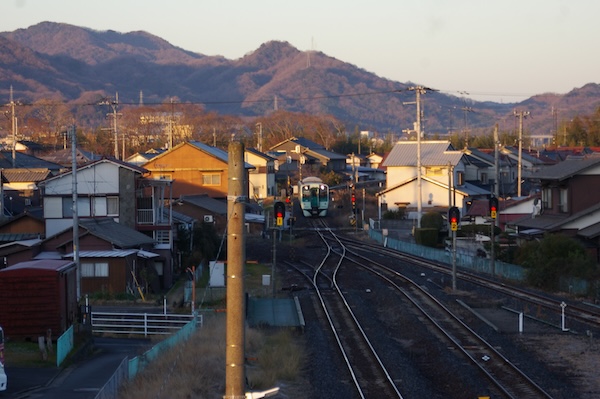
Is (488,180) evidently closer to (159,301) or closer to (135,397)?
(159,301)

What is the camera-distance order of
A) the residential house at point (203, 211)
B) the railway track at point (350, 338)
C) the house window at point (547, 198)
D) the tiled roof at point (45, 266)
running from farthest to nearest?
the residential house at point (203, 211) < the house window at point (547, 198) < the tiled roof at point (45, 266) < the railway track at point (350, 338)

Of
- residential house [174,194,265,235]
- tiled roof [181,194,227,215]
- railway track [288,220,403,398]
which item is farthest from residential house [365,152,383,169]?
railway track [288,220,403,398]

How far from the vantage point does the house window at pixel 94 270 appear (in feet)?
74.1

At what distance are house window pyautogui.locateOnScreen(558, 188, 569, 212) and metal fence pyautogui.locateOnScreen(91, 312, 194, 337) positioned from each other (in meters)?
13.7

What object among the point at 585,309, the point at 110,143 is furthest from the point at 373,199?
the point at 585,309

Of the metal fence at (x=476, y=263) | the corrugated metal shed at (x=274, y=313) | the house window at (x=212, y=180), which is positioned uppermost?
the house window at (x=212, y=180)

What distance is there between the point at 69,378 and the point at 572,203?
1768 cm

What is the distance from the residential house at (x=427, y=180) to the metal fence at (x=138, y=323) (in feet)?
85.6

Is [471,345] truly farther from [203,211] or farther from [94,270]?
[203,211]

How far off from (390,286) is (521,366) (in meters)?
10.1

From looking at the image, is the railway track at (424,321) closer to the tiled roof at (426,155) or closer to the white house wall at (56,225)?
the white house wall at (56,225)

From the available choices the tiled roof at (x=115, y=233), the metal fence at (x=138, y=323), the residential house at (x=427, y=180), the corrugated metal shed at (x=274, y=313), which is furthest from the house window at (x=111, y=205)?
the residential house at (x=427, y=180)

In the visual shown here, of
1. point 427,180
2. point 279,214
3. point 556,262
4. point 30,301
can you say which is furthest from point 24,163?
point 556,262

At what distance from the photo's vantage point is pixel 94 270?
22.6 meters
